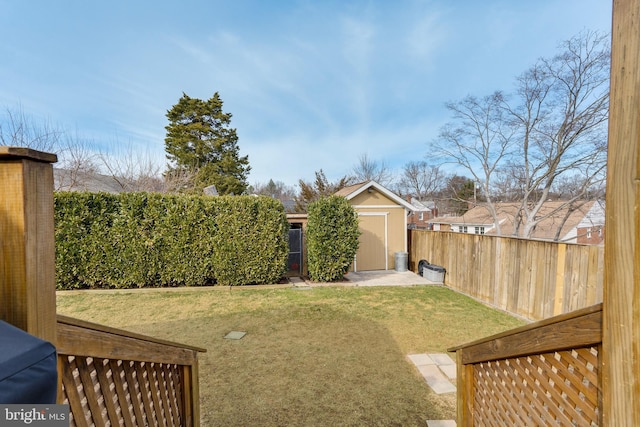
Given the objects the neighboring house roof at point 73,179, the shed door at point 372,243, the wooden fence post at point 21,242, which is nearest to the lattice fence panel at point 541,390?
the wooden fence post at point 21,242

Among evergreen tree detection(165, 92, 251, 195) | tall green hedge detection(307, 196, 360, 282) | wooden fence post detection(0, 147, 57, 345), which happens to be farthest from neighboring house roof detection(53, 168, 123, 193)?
wooden fence post detection(0, 147, 57, 345)

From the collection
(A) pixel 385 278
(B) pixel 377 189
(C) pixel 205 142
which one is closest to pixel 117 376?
(A) pixel 385 278

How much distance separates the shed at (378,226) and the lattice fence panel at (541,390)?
351 inches

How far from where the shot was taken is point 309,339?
190 inches

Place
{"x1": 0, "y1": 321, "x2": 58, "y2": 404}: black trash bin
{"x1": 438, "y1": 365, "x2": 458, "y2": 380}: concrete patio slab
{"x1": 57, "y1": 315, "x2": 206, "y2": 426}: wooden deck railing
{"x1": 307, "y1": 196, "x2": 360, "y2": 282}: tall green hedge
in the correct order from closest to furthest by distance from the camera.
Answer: {"x1": 0, "y1": 321, "x2": 58, "y2": 404}: black trash bin < {"x1": 57, "y1": 315, "x2": 206, "y2": 426}: wooden deck railing < {"x1": 438, "y1": 365, "x2": 458, "y2": 380}: concrete patio slab < {"x1": 307, "y1": 196, "x2": 360, "y2": 282}: tall green hedge

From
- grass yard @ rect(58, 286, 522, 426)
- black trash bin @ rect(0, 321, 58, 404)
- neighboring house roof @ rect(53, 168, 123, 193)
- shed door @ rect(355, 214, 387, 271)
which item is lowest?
grass yard @ rect(58, 286, 522, 426)

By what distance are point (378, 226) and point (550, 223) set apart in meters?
14.1

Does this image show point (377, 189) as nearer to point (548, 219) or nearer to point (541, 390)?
point (541, 390)

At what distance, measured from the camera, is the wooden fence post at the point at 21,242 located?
84 centimetres

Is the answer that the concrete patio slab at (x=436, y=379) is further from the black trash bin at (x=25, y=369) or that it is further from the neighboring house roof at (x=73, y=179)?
the neighboring house roof at (x=73, y=179)

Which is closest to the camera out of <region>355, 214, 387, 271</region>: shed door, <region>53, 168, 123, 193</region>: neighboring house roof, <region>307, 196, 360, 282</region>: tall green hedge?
<region>307, 196, 360, 282</region>: tall green hedge

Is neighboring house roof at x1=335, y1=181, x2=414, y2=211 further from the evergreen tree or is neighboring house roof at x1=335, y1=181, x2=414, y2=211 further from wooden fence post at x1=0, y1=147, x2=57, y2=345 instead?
the evergreen tree

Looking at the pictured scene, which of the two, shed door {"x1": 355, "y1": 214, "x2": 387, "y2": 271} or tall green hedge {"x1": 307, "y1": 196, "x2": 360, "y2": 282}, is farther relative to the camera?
shed door {"x1": 355, "y1": 214, "x2": 387, "y2": 271}

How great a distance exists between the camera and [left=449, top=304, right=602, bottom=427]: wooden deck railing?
101cm
